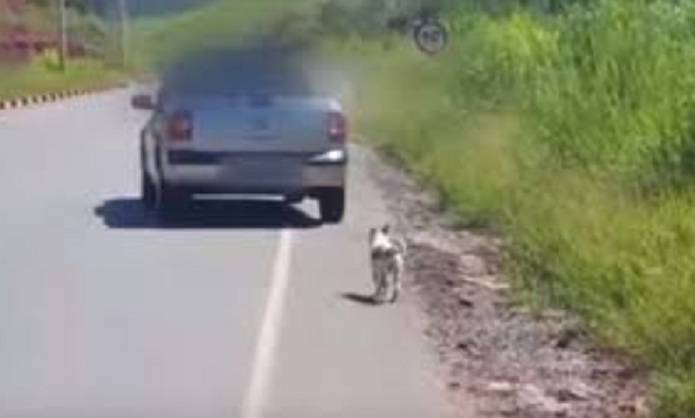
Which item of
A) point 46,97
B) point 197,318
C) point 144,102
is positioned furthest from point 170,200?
point 46,97

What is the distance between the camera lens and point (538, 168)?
75.8ft

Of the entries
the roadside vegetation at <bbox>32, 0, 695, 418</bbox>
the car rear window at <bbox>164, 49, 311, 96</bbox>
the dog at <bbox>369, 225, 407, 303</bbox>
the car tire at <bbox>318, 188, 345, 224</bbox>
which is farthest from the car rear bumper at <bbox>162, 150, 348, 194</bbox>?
the dog at <bbox>369, 225, 407, 303</bbox>

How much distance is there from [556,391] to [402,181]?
1946cm

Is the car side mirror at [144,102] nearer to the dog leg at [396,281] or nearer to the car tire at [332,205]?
the car tire at [332,205]

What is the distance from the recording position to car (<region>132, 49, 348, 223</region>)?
885 inches

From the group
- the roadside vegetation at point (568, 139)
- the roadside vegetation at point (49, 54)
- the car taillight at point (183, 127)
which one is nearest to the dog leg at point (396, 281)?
the roadside vegetation at point (568, 139)

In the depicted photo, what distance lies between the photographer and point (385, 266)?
52.7ft

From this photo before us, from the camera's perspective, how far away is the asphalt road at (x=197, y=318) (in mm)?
11609

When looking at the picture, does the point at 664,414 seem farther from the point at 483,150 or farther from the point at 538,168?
the point at 483,150

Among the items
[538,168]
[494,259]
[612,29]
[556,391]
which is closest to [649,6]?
[612,29]

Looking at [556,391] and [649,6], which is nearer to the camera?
[556,391]

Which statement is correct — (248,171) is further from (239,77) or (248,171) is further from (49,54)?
(49,54)

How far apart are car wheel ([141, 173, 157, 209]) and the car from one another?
3.68ft

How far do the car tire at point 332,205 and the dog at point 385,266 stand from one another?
648 cm
